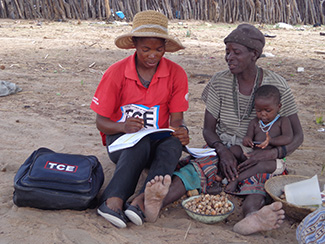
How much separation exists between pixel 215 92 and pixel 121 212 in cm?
132

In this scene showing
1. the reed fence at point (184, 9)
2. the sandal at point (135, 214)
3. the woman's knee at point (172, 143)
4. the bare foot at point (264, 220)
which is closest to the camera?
the bare foot at point (264, 220)

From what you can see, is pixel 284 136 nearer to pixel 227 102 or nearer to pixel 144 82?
pixel 227 102

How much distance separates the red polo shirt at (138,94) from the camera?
295cm

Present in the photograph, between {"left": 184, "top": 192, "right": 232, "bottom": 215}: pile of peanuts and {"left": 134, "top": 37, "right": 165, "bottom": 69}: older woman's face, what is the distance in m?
1.07

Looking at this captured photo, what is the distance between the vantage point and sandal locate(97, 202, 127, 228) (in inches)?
95.8

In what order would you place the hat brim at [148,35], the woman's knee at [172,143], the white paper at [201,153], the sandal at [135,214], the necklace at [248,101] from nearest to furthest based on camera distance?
the sandal at [135,214] → the hat brim at [148,35] → the woman's knee at [172,143] → the white paper at [201,153] → the necklace at [248,101]

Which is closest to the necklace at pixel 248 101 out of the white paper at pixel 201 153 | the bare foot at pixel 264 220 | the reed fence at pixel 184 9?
the white paper at pixel 201 153

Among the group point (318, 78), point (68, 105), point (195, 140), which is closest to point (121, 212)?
point (195, 140)

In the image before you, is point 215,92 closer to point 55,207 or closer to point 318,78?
point 55,207

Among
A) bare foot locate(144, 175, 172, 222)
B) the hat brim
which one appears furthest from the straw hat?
bare foot locate(144, 175, 172, 222)

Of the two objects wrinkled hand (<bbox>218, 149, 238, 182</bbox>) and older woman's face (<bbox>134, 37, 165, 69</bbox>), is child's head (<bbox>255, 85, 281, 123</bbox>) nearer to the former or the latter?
wrinkled hand (<bbox>218, 149, 238, 182</bbox>)

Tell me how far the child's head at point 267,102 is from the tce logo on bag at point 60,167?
4.74 ft

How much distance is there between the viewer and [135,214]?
246 cm

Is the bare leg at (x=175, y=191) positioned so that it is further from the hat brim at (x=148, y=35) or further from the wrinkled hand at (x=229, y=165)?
the hat brim at (x=148, y=35)
